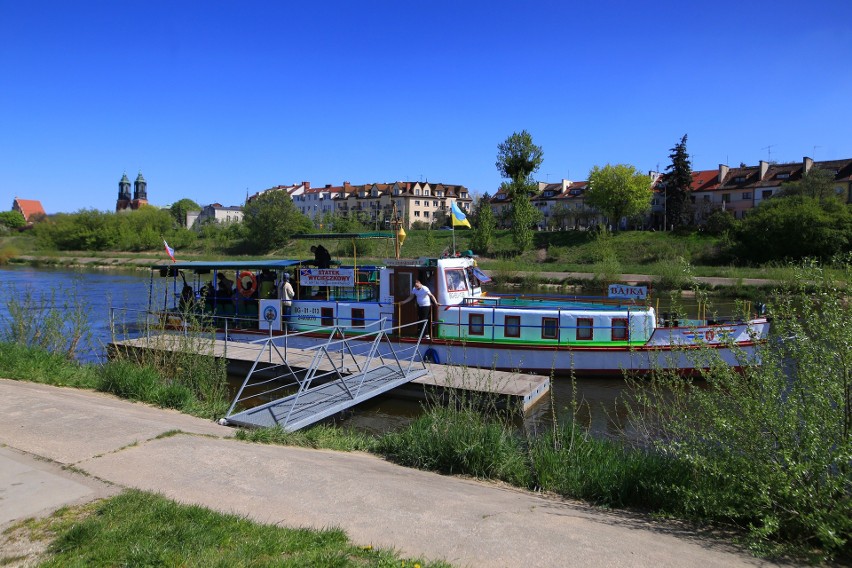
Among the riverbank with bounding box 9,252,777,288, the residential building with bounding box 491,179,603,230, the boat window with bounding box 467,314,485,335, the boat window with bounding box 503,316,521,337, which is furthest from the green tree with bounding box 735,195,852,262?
the boat window with bounding box 467,314,485,335

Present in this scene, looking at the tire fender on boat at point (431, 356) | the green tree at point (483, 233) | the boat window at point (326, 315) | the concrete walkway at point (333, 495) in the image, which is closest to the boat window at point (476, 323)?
the tire fender on boat at point (431, 356)

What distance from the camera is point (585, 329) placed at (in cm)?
1673

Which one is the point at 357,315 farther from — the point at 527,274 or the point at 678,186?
the point at 678,186

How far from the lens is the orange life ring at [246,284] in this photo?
2028cm

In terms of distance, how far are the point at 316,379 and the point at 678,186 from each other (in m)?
61.7

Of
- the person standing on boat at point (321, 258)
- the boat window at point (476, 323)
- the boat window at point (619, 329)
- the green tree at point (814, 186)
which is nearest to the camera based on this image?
the boat window at point (619, 329)

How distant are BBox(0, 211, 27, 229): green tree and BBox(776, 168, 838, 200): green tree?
128721mm

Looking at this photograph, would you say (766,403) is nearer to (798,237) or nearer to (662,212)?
(798,237)

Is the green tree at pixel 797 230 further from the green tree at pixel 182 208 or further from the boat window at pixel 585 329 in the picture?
the green tree at pixel 182 208

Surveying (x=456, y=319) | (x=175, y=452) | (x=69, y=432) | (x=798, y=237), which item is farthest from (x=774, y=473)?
(x=798, y=237)

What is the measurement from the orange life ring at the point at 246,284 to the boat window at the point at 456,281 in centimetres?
716

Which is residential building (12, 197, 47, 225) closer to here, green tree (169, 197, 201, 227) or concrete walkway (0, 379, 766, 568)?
green tree (169, 197, 201, 227)

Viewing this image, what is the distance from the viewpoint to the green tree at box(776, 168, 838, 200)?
55763 mm

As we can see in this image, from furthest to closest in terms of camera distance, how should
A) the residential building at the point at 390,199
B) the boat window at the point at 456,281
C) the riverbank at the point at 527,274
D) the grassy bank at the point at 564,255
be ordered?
the residential building at the point at 390,199 < the grassy bank at the point at 564,255 < the riverbank at the point at 527,274 < the boat window at the point at 456,281
